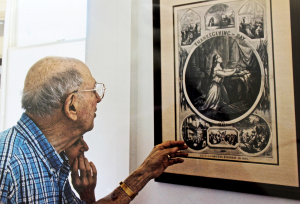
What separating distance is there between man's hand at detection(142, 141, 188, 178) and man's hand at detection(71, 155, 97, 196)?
23 centimetres

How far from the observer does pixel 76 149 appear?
820 mm

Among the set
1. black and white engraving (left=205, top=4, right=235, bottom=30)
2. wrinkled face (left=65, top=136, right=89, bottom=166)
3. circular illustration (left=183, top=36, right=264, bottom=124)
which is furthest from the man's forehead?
black and white engraving (left=205, top=4, right=235, bottom=30)

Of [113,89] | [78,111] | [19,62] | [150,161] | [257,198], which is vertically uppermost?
[19,62]

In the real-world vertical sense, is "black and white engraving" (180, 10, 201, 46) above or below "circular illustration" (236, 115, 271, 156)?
above

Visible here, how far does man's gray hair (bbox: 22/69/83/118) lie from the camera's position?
742 millimetres

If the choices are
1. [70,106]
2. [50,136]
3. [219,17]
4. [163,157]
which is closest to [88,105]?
[70,106]

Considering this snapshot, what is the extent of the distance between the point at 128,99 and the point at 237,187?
0.62 m

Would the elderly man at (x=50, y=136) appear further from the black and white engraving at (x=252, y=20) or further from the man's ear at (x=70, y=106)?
the black and white engraving at (x=252, y=20)

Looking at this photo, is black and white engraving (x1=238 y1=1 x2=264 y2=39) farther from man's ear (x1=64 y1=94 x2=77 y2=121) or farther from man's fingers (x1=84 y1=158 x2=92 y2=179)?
man's fingers (x1=84 y1=158 x2=92 y2=179)

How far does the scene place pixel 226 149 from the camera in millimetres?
848

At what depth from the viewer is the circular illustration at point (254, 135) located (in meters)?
0.81

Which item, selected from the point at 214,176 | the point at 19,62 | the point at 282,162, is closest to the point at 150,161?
the point at 214,176

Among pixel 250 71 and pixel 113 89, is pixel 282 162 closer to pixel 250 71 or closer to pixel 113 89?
pixel 250 71

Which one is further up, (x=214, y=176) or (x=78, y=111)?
(x=78, y=111)
